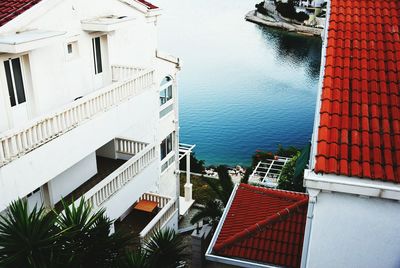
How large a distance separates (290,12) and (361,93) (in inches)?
3566

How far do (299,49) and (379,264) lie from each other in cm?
7002

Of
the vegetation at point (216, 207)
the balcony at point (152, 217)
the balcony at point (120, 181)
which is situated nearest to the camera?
the balcony at point (120, 181)

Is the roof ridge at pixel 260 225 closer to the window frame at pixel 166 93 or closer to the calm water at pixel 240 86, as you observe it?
the window frame at pixel 166 93

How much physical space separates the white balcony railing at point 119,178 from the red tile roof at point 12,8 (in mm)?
5178

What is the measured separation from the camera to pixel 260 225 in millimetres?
12008

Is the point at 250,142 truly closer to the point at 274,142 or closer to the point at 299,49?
the point at 274,142

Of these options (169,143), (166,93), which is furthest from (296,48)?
(166,93)

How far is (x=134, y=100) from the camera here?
14750 mm

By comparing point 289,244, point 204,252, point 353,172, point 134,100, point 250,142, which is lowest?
point 250,142

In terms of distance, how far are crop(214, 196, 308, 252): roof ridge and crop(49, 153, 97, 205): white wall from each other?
5.49m

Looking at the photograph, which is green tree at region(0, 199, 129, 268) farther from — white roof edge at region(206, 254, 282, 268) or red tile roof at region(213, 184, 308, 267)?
red tile roof at region(213, 184, 308, 267)

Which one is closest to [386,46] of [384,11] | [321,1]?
[384,11]

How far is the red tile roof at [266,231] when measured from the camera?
37.2 ft

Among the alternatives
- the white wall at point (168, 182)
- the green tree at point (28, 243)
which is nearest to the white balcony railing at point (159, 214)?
the white wall at point (168, 182)
